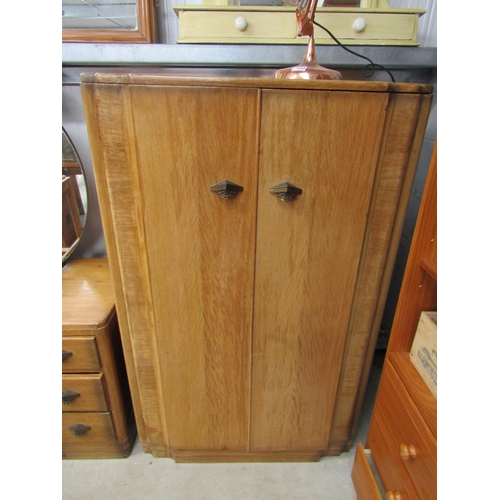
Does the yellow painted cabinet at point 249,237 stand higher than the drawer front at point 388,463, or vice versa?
the yellow painted cabinet at point 249,237

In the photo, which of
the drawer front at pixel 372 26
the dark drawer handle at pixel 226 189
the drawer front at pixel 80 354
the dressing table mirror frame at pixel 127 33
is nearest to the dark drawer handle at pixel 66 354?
the drawer front at pixel 80 354

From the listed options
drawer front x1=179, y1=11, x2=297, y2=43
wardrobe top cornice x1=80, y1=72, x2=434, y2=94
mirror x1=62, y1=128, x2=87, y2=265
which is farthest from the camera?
mirror x1=62, y1=128, x2=87, y2=265

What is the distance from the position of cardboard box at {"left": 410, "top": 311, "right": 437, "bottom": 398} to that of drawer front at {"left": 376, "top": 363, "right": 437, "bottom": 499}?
6 centimetres

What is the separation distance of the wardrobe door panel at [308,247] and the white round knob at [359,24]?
0.48 m

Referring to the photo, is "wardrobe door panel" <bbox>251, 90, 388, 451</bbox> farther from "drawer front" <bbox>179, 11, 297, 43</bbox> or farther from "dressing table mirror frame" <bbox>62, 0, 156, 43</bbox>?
"dressing table mirror frame" <bbox>62, 0, 156, 43</bbox>

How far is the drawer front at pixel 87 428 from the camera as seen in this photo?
1.04m

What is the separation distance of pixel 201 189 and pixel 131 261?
0.26 m

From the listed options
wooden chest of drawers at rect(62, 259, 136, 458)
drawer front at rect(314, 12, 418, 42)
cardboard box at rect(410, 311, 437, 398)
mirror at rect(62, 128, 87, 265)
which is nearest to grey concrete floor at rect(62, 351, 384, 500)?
wooden chest of drawers at rect(62, 259, 136, 458)

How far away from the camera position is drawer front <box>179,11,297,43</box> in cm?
98

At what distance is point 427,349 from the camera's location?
0.76 metres

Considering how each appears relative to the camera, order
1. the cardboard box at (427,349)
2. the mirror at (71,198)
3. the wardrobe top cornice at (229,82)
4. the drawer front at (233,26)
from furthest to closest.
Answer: the mirror at (71,198)
the drawer front at (233,26)
the cardboard box at (427,349)
the wardrobe top cornice at (229,82)

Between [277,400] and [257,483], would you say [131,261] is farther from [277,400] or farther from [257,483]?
[257,483]

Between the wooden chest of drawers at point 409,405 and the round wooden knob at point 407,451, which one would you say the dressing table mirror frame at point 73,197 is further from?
the round wooden knob at point 407,451

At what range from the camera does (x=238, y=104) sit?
651 mm
